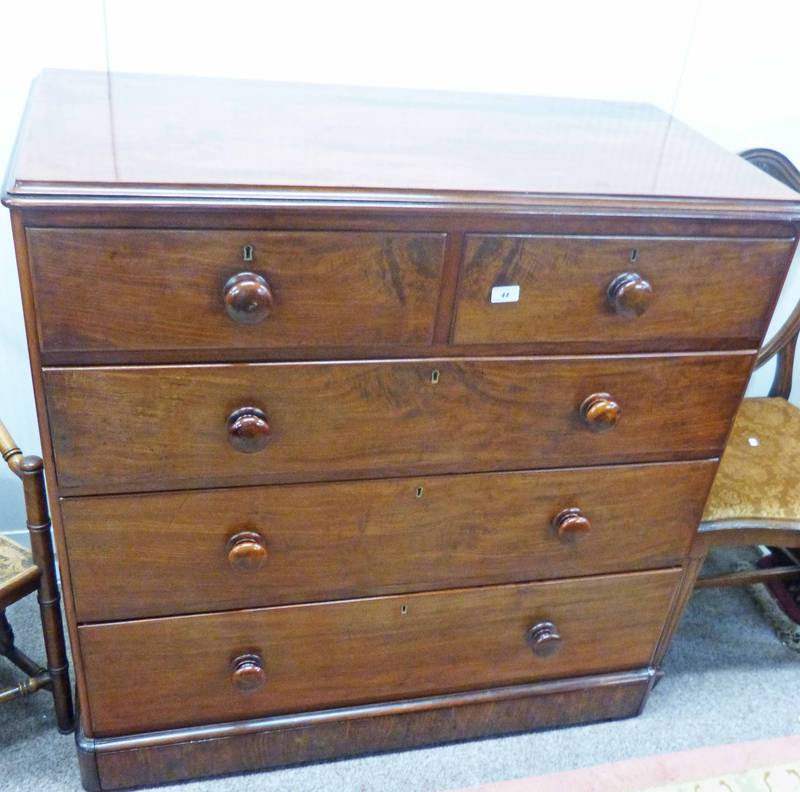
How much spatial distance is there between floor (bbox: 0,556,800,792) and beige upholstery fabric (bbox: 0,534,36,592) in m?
0.33

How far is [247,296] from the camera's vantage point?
38.2 inches

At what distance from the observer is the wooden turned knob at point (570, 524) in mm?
1297

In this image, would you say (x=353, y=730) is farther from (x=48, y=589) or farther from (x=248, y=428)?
(x=248, y=428)

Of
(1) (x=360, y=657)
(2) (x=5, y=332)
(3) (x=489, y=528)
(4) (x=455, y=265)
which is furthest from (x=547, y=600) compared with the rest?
(2) (x=5, y=332)

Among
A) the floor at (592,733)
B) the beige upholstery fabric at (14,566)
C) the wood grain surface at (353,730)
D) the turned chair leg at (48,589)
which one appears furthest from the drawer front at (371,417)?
the floor at (592,733)

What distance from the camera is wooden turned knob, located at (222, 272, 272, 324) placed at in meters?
0.97

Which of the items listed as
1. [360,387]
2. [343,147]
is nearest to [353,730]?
[360,387]

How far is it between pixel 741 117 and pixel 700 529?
781 mm

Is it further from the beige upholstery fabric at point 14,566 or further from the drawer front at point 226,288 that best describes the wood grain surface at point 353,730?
the drawer front at point 226,288

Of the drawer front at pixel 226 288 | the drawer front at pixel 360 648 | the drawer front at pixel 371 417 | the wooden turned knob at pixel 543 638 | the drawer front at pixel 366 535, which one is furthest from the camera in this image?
the wooden turned knob at pixel 543 638

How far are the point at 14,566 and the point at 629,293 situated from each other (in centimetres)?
100

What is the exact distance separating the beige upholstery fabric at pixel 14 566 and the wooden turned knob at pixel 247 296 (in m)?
0.62

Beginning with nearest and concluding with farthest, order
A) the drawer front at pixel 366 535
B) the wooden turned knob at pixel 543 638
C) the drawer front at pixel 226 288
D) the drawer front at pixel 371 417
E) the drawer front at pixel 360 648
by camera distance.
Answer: the drawer front at pixel 226 288, the drawer front at pixel 371 417, the drawer front at pixel 366 535, the drawer front at pixel 360 648, the wooden turned knob at pixel 543 638

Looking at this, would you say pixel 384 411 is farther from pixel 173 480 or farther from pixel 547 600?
pixel 547 600
